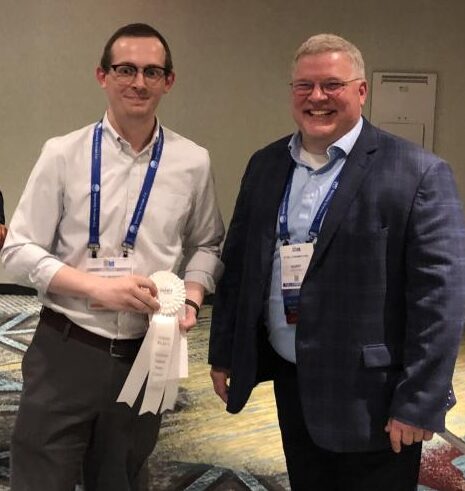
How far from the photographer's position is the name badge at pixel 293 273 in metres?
1.58

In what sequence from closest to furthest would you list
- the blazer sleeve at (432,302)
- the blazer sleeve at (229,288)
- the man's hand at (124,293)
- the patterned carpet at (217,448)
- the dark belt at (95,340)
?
the blazer sleeve at (432,302), the man's hand at (124,293), the dark belt at (95,340), the blazer sleeve at (229,288), the patterned carpet at (217,448)

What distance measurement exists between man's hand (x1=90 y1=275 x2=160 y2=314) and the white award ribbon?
0.04m

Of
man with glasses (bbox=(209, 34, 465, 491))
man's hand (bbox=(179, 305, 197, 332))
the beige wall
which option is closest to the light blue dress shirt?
man with glasses (bbox=(209, 34, 465, 491))

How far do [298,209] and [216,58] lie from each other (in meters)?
4.34

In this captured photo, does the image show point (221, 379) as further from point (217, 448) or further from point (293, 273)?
point (217, 448)

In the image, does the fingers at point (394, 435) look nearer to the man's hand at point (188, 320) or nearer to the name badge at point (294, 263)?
the name badge at point (294, 263)

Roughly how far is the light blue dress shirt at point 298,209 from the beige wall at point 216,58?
4135mm

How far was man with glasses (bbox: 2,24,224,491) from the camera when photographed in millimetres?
1615

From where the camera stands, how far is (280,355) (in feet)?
5.63

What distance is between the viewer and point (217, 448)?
114 inches

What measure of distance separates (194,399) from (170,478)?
85cm

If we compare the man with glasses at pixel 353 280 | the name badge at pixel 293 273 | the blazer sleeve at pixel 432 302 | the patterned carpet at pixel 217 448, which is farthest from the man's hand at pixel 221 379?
the patterned carpet at pixel 217 448

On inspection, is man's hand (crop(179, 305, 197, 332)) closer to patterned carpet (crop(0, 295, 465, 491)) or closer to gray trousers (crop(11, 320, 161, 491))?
gray trousers (crop(11, 320, 161, 491))

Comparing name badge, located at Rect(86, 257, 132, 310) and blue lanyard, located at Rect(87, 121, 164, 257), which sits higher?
blue lanyard, located at Rect(87, 121, 164, 257)
